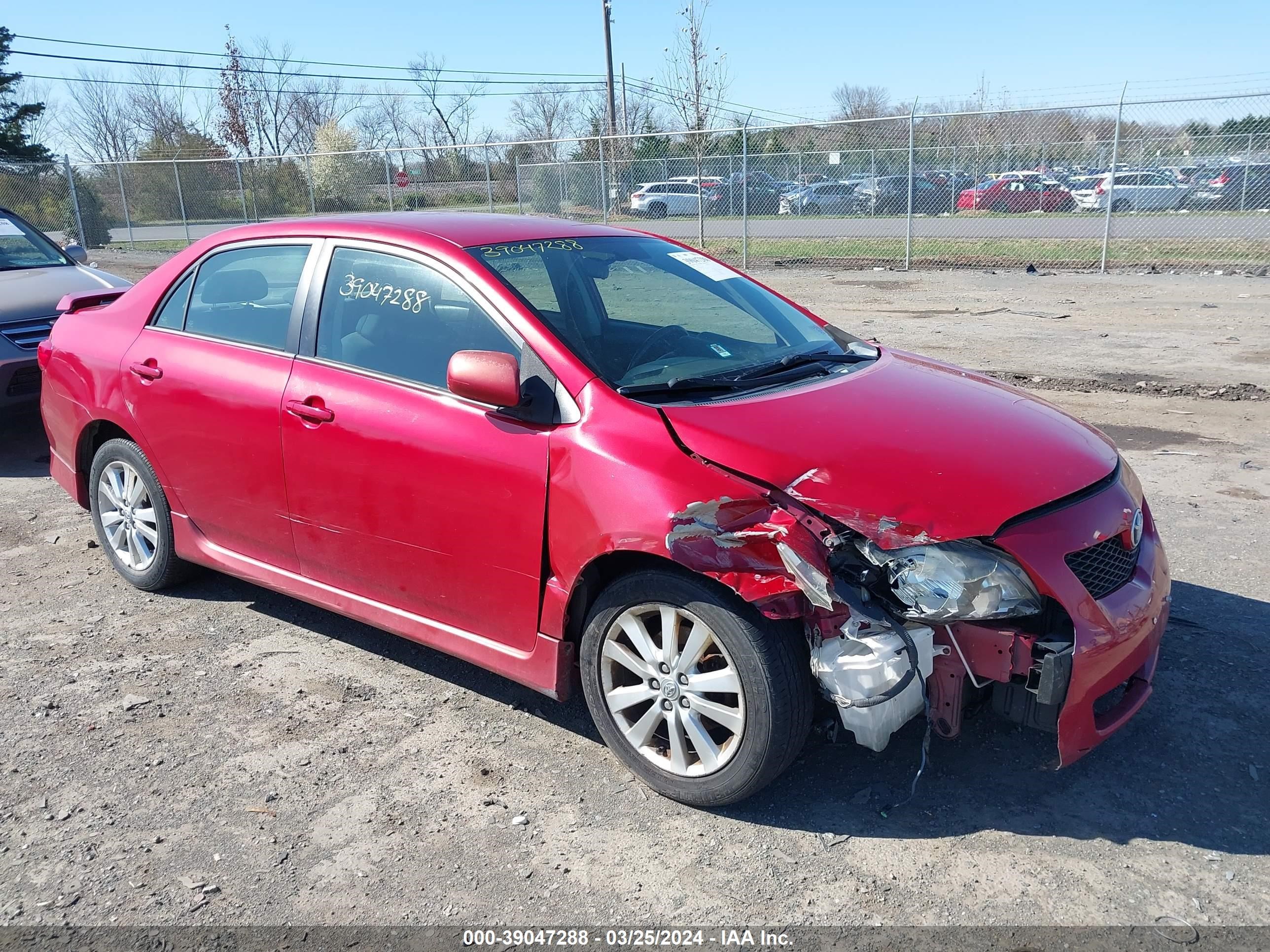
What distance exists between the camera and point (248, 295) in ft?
14.2

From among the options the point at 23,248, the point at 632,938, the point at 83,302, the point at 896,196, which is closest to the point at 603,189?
the point at 896,196

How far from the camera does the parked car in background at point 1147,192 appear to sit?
18.0 meters

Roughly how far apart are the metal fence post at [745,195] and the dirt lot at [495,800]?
1492 cm

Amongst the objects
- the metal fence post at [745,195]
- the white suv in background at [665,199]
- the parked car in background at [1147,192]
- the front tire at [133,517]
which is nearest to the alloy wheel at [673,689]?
the front tire at [133,517]

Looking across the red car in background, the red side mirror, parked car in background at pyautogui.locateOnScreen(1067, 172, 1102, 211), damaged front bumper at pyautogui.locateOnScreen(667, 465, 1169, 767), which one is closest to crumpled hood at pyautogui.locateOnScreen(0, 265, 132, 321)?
the red side mirror

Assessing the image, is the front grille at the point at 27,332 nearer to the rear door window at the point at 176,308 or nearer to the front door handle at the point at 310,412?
the rear door window at the point at 176,308

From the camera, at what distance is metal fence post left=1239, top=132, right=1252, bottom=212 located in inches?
669

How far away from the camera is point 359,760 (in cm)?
348

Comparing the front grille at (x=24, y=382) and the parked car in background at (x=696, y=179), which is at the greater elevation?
the parked car in background at (x=696, y=179)

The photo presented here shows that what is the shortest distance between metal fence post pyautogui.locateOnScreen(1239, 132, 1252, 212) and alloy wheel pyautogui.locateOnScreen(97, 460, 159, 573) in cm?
1817

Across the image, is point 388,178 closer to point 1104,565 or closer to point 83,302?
point 83,302

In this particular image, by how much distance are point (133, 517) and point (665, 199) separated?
66.4 ft

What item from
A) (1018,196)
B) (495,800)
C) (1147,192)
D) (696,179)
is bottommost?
(495,800)

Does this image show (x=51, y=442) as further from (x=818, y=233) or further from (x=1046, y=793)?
(x=818, y=233)
